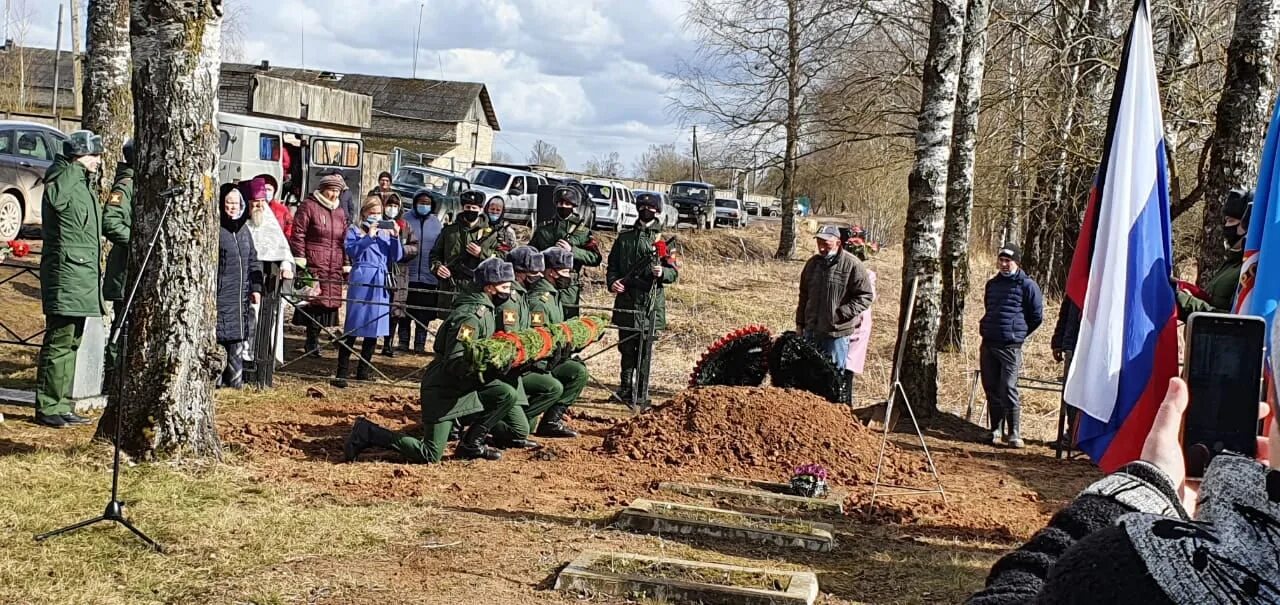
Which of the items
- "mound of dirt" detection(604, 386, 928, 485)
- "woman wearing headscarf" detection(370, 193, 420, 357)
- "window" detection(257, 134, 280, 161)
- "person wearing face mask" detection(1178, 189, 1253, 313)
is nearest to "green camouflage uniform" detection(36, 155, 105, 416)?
"mound of dirt" detection(604, 386, 928, 485)

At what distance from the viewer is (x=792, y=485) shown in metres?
8.57

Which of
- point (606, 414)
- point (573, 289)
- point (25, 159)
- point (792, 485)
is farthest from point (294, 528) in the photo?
point (25, 159)

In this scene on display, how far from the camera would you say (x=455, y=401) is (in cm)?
889

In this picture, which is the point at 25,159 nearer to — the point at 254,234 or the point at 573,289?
the point at 254,234

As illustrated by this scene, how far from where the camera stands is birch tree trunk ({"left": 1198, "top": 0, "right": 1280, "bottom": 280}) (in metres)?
10.6

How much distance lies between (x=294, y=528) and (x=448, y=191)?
23.1 m

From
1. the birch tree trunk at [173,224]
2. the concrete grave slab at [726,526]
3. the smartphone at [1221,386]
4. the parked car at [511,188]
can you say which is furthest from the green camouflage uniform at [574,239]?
the parked car at [511,188]

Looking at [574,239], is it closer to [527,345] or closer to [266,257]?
[266,257]

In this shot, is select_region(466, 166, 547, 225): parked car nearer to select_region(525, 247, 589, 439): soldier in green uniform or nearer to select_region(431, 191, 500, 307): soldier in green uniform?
select_region(431, 191, 500, 307): soldier in green uniform

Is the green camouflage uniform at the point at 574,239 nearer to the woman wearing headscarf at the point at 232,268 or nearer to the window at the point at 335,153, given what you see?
the woman wearing headscarf at the point at 232,268

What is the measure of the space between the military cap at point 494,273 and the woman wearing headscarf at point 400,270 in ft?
13.7

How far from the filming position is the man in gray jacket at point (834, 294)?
12000 millimetres

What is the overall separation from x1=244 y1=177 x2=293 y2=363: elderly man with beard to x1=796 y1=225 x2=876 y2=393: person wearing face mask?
498 cm

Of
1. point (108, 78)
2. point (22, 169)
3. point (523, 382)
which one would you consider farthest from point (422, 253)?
point (22, 169)
